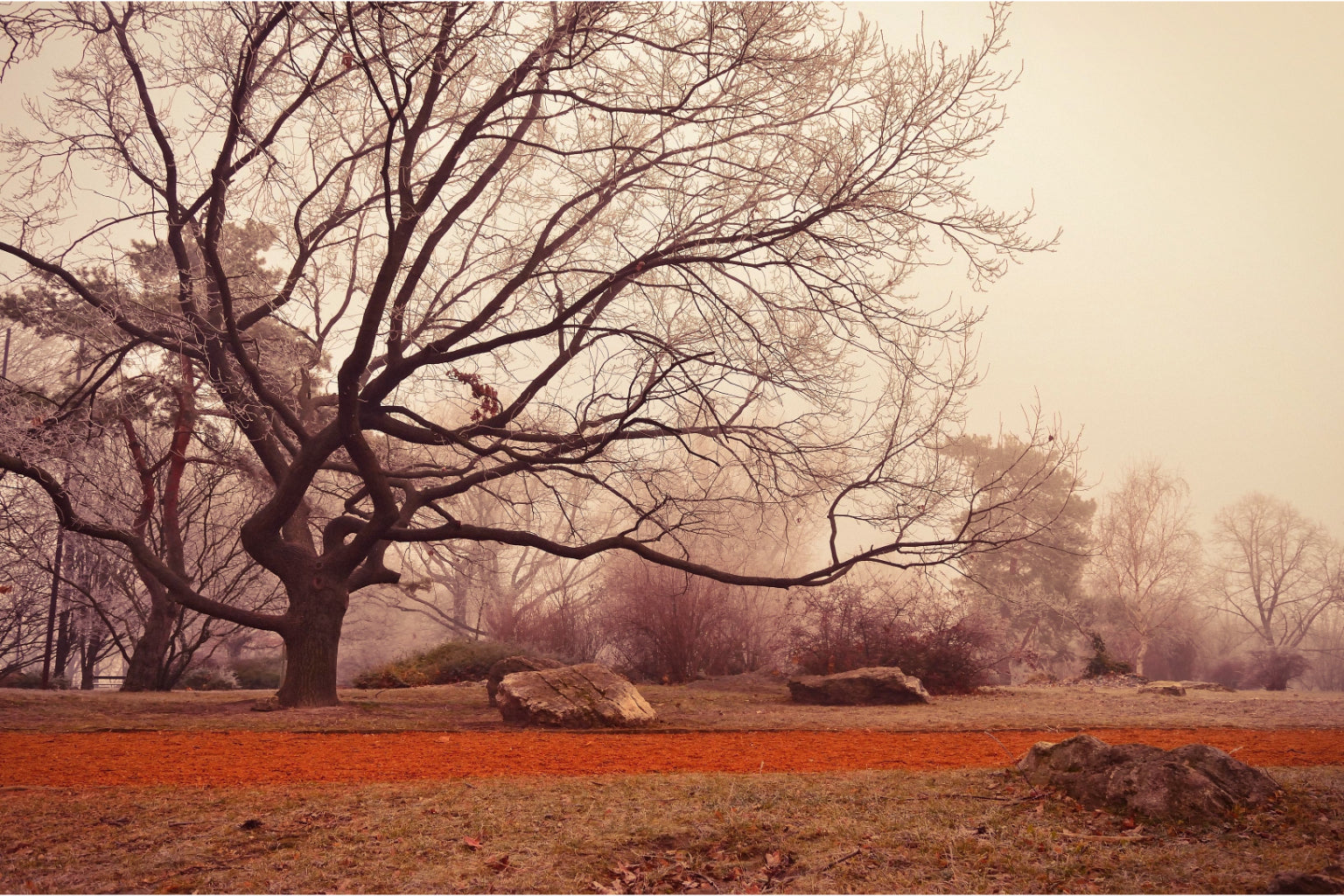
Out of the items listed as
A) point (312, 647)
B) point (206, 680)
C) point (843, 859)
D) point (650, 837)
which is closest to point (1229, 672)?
point (312, 647)

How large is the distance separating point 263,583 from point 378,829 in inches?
665

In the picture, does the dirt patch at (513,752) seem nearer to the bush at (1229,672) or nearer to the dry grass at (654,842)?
the dry grass at (654,842)

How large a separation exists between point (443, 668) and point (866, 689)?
7780 millimetres

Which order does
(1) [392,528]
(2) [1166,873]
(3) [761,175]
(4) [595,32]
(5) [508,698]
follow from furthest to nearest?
(1) [392,528] < (3) [761,175] < (5) [508,698] < (4) [595,32] < (2) [1166,873]

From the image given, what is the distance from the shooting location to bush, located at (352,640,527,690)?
15.8 meters

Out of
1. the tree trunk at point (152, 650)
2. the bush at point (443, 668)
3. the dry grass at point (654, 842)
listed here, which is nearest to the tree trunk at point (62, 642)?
the tree trunk at point (152, 650)

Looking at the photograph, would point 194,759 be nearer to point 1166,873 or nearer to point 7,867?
point 7,867

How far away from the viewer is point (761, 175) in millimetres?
10461

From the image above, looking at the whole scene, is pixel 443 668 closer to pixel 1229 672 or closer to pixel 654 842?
pixel 654 842

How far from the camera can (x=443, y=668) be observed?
1633cm

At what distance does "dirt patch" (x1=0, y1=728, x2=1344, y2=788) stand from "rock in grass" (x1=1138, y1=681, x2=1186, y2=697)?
6.25 metres

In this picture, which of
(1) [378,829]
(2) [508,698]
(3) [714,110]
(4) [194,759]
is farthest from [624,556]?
(1) [378,829]

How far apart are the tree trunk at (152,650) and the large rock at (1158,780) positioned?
16.2 m

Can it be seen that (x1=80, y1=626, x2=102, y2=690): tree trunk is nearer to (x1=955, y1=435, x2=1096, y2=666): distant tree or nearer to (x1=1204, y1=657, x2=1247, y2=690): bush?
(x1=955, y1=435, x2=1096, y2=666): distant tree
